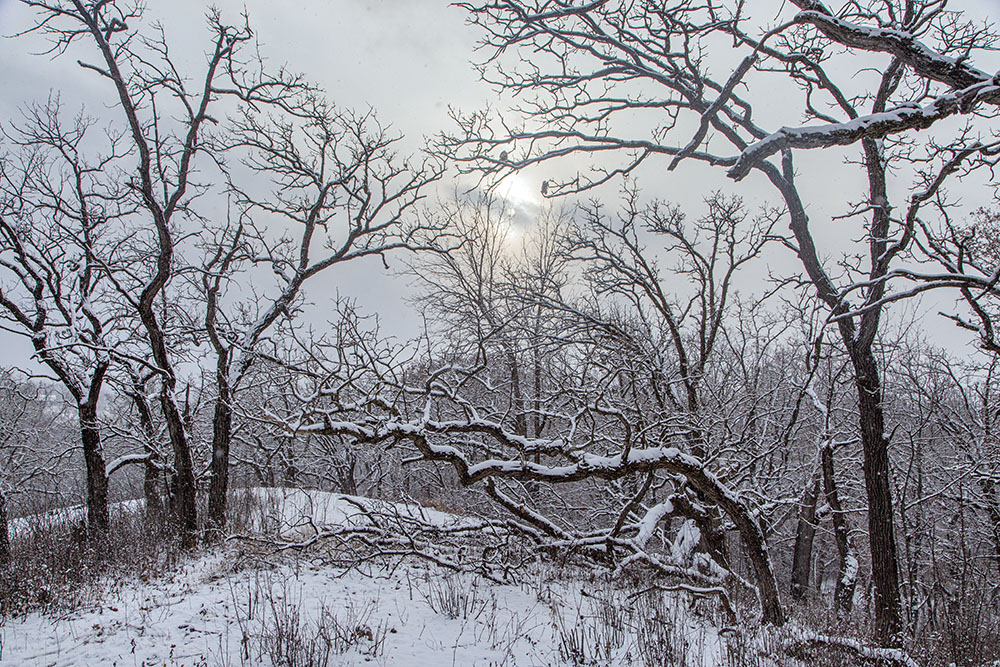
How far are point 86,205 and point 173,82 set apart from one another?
3722 mm

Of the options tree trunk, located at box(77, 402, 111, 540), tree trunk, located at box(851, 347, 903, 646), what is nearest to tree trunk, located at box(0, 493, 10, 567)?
tree trunk, located at box(77, 402, 111, 540)

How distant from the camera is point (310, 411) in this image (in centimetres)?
600

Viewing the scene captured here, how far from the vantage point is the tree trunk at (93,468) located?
32.4ft

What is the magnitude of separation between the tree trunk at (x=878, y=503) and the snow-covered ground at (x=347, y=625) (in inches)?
102

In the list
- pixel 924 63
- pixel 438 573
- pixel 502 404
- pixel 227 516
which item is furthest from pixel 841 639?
pixel 502 404

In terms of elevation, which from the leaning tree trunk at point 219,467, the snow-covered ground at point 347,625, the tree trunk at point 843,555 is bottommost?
the tree trunk at point 843,555

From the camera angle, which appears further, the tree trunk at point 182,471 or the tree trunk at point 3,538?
the tree trunk at point 182,471

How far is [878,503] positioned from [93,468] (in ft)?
44.0

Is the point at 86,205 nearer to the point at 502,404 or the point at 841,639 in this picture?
the point at 502,404

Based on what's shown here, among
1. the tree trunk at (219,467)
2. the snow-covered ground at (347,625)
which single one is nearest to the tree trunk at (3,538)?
the tree trunk at (219,467)

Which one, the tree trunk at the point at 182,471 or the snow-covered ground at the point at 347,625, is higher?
the tree trunk at the point at 182,471

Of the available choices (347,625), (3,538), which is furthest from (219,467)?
(347,625)

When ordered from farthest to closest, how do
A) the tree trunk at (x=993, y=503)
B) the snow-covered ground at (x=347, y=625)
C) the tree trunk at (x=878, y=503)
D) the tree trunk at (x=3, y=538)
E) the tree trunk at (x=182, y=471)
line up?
the tree trunk at (x=993, y=503), the tree trunk at (x=182, y=471), the tree trunk at (x=3, y=538), the tree trunk at (x=878, y=503), the snow-covered ground at (x=347, y=625)

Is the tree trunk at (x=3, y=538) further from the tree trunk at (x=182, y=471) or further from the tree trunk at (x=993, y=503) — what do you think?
the tree trunk at (x=993, y=503)
